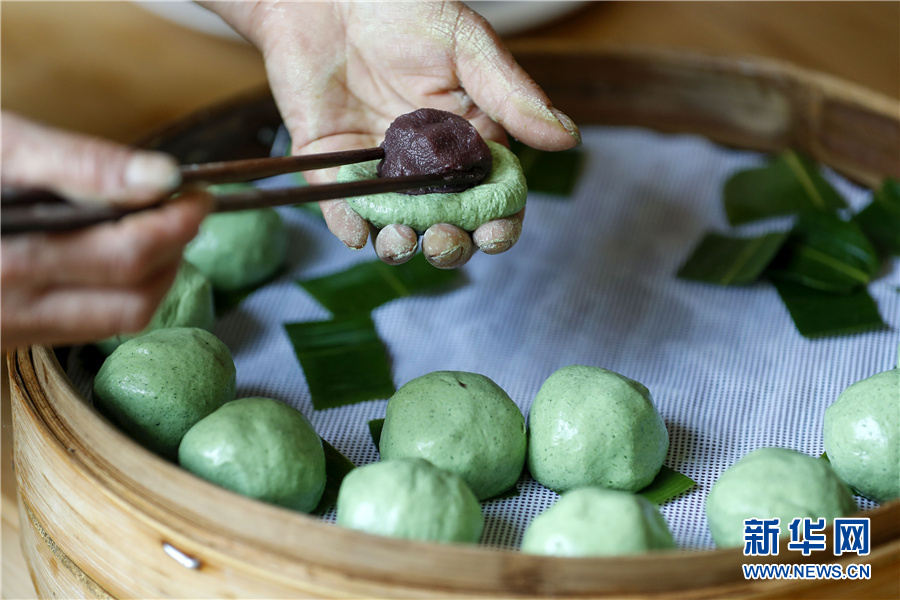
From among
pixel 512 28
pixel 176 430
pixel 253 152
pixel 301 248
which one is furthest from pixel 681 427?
pixel 512 28

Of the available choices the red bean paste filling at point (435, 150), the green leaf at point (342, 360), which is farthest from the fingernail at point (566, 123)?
the green leaf at point (342, 360)

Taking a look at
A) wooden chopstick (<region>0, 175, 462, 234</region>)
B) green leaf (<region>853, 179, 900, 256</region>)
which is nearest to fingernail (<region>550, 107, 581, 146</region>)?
wooden chopstick (<region>0, 175, 462, 234</region>)

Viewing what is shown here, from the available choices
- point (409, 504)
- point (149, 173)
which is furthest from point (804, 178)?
point (149, 173)

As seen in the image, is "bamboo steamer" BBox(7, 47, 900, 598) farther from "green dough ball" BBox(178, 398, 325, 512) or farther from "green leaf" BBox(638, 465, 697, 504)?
"green leaf" BBox(638, 465, 697, 504)

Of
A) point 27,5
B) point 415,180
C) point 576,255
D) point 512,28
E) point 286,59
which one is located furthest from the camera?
point 27,5

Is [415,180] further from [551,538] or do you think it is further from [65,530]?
[65,530]

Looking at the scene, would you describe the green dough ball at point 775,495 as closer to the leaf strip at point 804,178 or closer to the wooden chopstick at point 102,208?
the wooden chopstick at point 102,208
